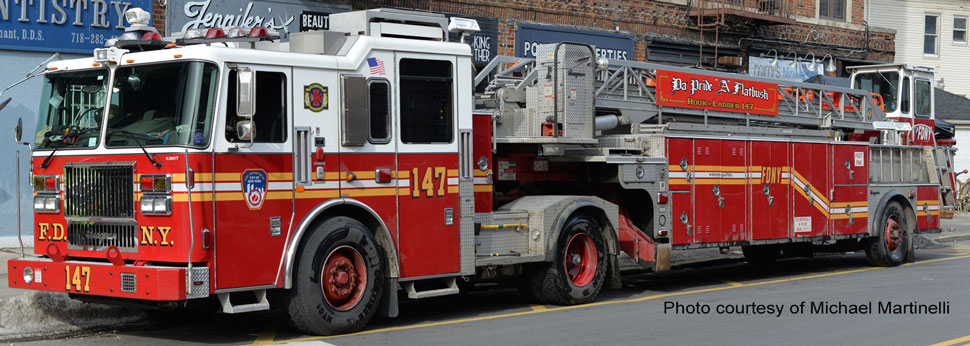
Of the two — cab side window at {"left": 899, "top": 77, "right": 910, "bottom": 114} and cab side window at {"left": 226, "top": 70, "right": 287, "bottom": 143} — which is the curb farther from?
cab side window at {"left": 226, "top": 70, "right": 287, "bottom": 143}

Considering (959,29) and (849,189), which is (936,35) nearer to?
(959,29)

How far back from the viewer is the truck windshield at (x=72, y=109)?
30.0ft

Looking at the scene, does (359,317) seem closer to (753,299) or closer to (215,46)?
(215,46)

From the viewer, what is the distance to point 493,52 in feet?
65.4

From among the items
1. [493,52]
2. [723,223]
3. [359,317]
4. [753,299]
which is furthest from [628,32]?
[359,317]

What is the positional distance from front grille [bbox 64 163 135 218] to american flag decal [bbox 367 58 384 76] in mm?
2278

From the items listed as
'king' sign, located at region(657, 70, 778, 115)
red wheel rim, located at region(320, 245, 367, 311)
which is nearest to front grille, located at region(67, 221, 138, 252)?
red wheel rim, located at region(320, 245, 367, 311)

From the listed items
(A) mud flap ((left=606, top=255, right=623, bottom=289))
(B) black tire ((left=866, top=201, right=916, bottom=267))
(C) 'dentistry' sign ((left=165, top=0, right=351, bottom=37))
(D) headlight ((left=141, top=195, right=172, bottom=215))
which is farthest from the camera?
(B) black tire ((left=866, top=201, right=916, bottom=267))

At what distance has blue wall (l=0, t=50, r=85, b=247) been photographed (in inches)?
580

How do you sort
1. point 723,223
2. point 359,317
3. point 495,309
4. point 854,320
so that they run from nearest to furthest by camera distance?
1. point 359,317
2. point 854,320
3. point 495,309
4. point 723,223

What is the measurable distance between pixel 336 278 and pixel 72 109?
8.97ft

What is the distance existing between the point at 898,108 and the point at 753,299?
7.86 m

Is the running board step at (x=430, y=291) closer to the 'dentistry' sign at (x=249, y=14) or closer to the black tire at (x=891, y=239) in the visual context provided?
the 'dentistry' sign at (x=249, y=14)

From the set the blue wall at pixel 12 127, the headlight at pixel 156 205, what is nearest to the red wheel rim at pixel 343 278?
the headlight at pixel 156 205
